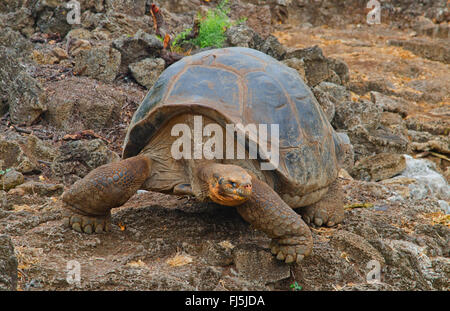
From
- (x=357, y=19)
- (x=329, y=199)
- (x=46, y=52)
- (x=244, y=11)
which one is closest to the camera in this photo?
(x=329, y=199)

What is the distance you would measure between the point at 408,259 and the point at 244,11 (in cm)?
881

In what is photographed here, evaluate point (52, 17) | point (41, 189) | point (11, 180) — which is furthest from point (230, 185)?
point (52, 17)

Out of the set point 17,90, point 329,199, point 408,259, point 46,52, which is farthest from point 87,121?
point 408,259

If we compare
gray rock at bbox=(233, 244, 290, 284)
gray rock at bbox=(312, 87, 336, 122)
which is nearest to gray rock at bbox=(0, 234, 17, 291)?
gray rock at bbox=(233, 244, 290, 284)

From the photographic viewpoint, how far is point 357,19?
1514cm

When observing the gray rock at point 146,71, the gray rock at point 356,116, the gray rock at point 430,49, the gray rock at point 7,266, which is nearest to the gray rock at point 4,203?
the gray rock at point 7,266

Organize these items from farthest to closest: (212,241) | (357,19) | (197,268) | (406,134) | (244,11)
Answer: (357,19) < (244,11) < (406,134) < (212,241) < (197,268)

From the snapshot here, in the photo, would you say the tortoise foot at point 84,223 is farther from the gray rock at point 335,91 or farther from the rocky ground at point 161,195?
the gray rock at point 335,91

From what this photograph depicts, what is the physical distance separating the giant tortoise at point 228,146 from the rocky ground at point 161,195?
0.20 meters

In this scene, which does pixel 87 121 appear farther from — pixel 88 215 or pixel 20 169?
pixel 88 215

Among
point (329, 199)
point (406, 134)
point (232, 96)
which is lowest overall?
point (406, 134)

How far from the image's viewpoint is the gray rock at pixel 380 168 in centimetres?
538

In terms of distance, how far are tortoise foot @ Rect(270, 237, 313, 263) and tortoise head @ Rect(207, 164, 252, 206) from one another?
31 centimetres

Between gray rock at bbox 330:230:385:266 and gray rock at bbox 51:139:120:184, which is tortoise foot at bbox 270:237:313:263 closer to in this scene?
gray rock at bbox 330:230:385:266
